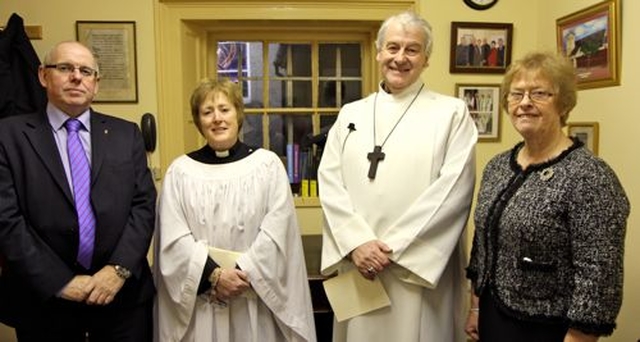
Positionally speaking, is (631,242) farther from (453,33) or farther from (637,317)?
(453,33)

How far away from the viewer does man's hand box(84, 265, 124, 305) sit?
1508mm

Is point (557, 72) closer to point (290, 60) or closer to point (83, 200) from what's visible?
point (83, 200)

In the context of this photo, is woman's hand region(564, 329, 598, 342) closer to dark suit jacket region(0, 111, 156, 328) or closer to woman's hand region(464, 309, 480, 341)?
woman's hand region(464, 309, 480, 341)

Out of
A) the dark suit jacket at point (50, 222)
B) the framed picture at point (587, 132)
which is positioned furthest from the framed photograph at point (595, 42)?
the dark suit jacket at point (50, 222)

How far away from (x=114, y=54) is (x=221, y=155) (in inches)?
53.4

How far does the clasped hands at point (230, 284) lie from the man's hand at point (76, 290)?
358mm

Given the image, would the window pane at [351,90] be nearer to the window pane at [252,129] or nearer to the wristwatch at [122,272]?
the window pane at [252,129]

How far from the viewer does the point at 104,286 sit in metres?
1.52

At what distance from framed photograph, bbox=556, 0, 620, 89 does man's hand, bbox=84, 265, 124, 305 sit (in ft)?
5.63

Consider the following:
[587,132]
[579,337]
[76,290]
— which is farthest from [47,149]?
[587,132]

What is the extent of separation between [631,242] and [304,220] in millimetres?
1628

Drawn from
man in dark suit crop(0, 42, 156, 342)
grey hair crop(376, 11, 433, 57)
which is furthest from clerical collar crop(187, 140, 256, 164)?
grey hair crop(376, 11, 433, 57)

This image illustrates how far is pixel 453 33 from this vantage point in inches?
108

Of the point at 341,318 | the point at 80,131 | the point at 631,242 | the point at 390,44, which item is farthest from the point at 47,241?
the point at 631,242
